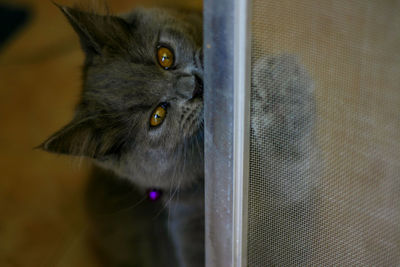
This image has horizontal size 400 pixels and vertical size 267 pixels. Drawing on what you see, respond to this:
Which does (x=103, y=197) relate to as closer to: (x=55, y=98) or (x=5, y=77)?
(x=55, y=98)

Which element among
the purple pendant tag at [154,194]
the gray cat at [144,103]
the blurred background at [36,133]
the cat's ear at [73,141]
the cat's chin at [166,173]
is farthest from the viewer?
the blurred background at [36,133]

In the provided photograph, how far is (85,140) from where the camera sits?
1.23 meters

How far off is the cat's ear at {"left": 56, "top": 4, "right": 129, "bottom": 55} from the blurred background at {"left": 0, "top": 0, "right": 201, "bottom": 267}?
59 cm

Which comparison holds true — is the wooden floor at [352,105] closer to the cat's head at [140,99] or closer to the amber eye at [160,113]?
the cat's head at [140,99]

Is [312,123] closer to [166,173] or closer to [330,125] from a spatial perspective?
[330,125]

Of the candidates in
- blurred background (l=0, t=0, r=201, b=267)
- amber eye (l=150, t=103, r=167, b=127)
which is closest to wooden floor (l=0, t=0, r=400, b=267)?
amber eye (l=150, t=103, r=167, b=127)

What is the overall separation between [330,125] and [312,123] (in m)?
0.04

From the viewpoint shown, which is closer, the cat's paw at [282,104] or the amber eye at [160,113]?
the cat's paw at [282,104]

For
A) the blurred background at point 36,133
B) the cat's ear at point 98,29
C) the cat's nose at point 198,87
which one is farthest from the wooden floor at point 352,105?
the blurred background at point 36,133

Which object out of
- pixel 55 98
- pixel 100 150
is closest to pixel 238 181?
pixel 100 150

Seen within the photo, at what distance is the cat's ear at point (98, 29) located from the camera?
1.23 meters

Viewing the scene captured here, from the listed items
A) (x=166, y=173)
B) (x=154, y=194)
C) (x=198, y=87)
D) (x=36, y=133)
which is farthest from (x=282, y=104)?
(x=36, y=133)

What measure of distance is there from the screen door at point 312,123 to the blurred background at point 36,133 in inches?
45.4

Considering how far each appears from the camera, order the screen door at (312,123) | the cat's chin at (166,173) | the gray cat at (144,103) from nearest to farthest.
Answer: the screen door at (312,123)
the gray cat at (144,103)
the cat's chin at (166,173)
